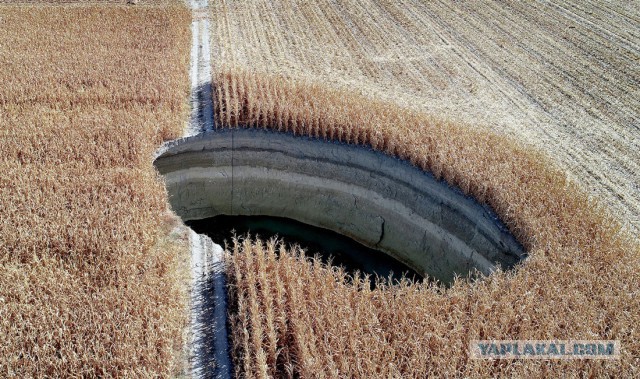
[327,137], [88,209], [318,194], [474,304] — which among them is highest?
[327,137]

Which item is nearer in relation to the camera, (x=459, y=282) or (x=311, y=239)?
(x=459, y=282)

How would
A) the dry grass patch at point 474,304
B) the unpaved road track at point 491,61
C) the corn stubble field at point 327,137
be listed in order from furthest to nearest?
1. the unpaved road track at point 491,61
2. the corn stubble field at point 327,137
3. the dry grass patch at point 474,304

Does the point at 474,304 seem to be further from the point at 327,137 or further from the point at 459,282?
the point at 327,137

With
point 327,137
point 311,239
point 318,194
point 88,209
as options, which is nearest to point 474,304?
point 311,239

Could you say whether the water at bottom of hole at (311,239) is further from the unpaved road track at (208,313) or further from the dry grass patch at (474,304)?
the unpaved road track at (208,313)

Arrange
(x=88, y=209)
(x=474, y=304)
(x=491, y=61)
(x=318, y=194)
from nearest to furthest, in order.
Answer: (x=474, y=304), (x=88, y=209), (x=318, y=194), (x=491, y=61)

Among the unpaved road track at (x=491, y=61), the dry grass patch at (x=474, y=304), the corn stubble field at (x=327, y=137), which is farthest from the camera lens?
the unpaved road track at (x=491, y=61)

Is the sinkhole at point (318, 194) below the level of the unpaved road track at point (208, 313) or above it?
above

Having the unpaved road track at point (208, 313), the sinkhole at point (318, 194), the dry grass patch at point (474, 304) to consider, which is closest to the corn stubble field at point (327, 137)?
the dry grass patch at point (474, 304)

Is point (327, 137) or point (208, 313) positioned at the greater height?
point (327, 137)
